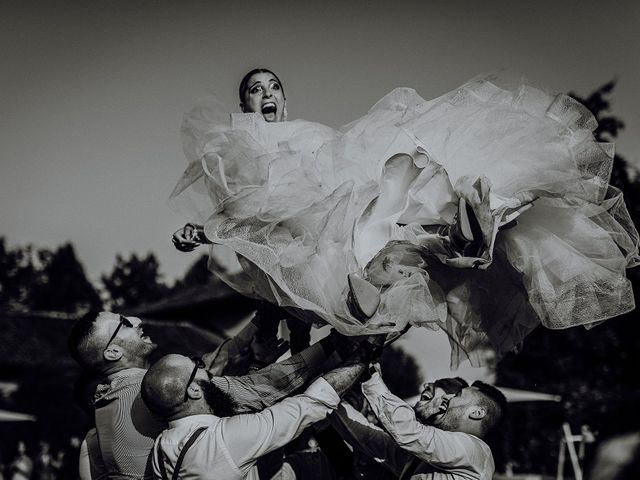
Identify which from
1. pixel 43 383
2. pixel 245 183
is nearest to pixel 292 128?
pixel 245 183

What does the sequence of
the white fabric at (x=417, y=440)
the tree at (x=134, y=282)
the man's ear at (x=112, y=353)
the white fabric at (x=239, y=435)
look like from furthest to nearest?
the tree at (x=134, y=282), the man's ear at (x=112, y=353), the white fabric at (x=417, y=440), the white fabric at (x=239, y=435)

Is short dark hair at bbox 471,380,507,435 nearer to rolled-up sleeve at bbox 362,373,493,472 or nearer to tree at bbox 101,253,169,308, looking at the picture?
rolled-up sleeve at bbox 362,373,493,472

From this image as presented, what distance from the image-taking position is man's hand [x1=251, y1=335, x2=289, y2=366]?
4531 mm

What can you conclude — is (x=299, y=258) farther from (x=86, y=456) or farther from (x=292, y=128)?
(x=86, y=456)

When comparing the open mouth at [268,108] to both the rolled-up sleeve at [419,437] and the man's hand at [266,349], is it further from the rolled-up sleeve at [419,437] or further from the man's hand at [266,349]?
the rolled-up sleeve at [419,437]

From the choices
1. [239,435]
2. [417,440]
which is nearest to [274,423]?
[239,435]

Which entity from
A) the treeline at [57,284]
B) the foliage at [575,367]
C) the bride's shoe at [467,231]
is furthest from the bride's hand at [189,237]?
the treeline at [57,284]

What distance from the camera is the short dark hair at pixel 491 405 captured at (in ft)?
13.9

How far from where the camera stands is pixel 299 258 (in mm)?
3783

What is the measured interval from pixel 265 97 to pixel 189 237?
0.92 metres

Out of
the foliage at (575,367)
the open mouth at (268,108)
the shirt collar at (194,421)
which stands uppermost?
the open mouth at (268,108)

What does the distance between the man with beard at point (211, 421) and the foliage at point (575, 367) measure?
→ 52.3 ft

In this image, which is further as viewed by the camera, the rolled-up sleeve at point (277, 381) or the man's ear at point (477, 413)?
the man's ear at point (477, 413)

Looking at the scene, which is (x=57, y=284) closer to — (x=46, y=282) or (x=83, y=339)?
(x=46, y=282)
